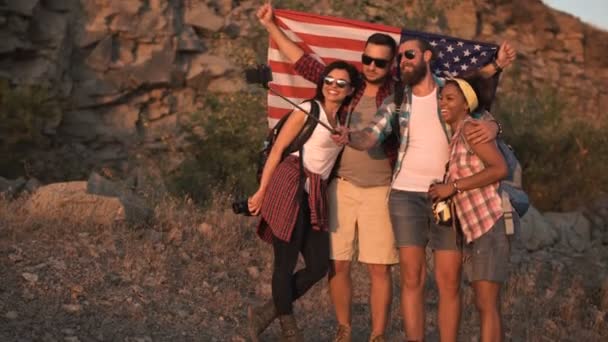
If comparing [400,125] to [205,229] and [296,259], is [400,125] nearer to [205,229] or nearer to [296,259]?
[296,259]

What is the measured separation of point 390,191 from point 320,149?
493 millimetres

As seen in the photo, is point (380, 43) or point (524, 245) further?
point (524, 245)

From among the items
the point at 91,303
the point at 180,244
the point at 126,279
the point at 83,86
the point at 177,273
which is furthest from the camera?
the point at 83,86

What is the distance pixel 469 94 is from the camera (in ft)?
16.3

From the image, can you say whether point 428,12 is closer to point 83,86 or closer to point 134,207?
point 83,86

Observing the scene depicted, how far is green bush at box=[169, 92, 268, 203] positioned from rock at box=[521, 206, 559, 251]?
4.12 metres

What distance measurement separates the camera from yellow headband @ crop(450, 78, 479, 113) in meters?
4.95

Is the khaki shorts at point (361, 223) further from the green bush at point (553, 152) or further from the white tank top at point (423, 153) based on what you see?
the green bush at point (553, 152)

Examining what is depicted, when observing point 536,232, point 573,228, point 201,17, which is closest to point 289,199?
point 536,232

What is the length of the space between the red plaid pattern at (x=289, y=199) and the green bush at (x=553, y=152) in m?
10.6

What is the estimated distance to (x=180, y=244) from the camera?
7.45 m

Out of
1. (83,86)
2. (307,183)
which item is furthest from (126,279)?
(83,86)

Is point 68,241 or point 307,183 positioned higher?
point 307,183

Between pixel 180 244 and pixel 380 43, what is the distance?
3.14 meters
